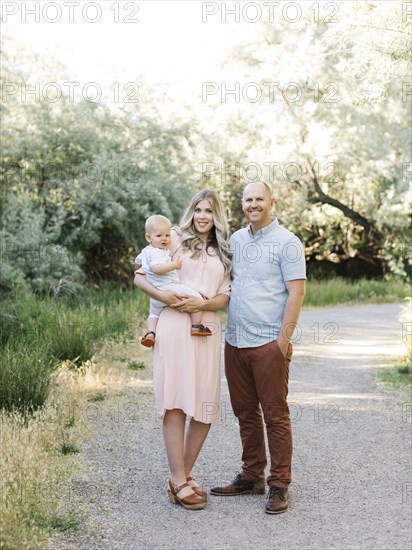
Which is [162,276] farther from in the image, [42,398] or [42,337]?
[42,337]

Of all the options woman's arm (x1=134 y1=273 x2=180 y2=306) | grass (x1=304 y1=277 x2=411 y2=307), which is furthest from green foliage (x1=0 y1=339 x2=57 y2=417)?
grass (x1=304 y1=277 x2=411 y2=307)

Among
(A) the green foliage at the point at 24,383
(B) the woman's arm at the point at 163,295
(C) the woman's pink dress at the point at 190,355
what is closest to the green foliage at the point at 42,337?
(A) the green foliage at the point at 24,383

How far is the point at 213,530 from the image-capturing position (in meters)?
4.52

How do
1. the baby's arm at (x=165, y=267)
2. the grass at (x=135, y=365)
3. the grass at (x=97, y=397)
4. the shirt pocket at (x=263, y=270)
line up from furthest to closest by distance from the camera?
1. the grass at (x=135, y=365)
2. the grass at (x=97, y=397)
3. the shirt pocket at (x=263, y=270)
4. the baby's arm at (x=165, y=267)

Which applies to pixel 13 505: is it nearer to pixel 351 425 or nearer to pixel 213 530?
pixel 213 530

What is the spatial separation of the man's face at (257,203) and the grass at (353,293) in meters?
13.4

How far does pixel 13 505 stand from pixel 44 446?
4.71 feet

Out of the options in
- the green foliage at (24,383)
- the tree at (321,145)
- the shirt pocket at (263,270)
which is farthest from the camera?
the tree at (321,145)

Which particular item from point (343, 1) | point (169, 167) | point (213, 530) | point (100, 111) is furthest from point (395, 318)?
point (213, 530)

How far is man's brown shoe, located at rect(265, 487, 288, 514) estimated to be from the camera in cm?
479

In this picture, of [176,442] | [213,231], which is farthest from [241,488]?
[213,231]

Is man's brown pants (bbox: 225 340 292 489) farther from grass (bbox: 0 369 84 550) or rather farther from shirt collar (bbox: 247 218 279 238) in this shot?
grass (bbox: 0 369 84 550)

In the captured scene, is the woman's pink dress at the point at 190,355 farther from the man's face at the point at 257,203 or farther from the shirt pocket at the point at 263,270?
the man's face at the point at 257,203

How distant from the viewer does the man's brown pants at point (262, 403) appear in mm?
4855
